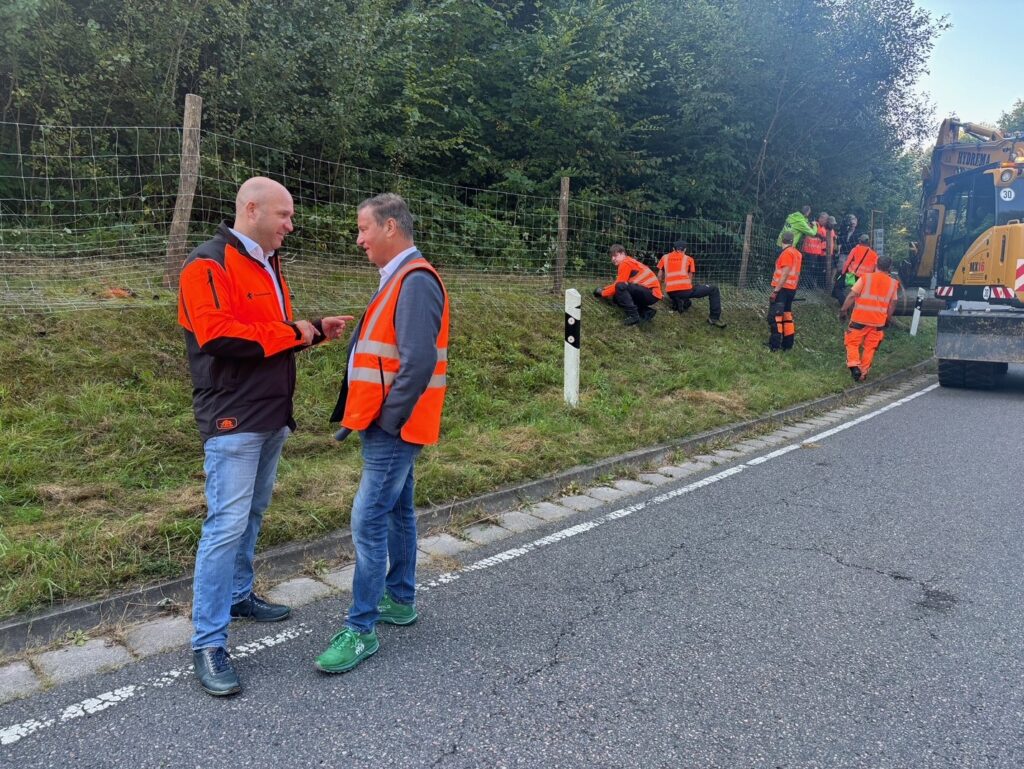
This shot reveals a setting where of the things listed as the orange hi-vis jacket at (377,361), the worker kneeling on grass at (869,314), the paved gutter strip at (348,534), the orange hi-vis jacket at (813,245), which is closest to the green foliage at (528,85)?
the orange hi-vis jacket at (813,245)

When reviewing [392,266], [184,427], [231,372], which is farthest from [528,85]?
[231,372]

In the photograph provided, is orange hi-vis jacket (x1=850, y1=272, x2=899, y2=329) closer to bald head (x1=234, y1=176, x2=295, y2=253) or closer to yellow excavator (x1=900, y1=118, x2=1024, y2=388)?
yellow excavator (x1=900, y1=118, x2=1024, y2=388)

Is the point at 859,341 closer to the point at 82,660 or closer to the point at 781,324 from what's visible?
the point at 781,324

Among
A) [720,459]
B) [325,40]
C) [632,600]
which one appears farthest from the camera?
[325,40]

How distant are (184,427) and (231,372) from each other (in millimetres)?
2767

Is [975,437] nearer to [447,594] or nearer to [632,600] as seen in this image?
[632,600]

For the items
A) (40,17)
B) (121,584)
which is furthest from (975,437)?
(40,17)

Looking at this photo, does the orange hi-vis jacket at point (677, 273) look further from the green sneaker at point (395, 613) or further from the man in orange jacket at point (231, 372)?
the man in orange jacket at point (231, 372)

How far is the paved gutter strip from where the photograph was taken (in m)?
3.16

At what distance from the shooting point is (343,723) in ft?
8.71

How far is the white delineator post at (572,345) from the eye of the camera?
7.40m

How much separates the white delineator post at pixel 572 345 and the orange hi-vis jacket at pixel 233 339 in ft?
15.0

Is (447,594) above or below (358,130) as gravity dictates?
below

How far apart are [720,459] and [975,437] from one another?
10.7 ft
